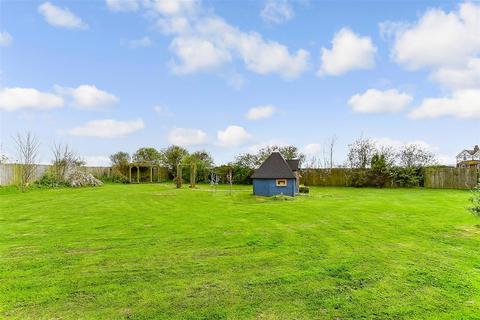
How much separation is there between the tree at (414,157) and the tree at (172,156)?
20166mm

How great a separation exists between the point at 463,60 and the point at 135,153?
96.2ft

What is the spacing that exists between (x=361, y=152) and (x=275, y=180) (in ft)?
46.0

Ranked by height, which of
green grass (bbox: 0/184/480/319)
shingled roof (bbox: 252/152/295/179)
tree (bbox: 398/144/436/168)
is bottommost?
green grass (bbox: 0/184/480/319)

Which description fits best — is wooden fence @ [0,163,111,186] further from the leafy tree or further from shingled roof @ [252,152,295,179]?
shingled roof @ [252,152,295,179]

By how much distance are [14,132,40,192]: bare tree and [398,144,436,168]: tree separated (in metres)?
27.9

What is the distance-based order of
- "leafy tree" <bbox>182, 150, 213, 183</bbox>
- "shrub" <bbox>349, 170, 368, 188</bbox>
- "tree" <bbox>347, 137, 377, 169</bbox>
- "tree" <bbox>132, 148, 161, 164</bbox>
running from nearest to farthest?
"shrub" <bbox>349, 170, 368, 188</bbox>
"tree" <bbox>347, 137, 377, 169</bbox>
"leafy tree" <bbox>182, 150, 213, 183</bbox>
"tree" <bbox>132, 148, 161, 164</bbox>

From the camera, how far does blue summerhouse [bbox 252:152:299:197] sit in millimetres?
16812

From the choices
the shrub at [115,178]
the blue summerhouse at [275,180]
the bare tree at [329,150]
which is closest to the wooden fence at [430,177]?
the bare tree at [329,150]

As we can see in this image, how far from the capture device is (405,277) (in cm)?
481

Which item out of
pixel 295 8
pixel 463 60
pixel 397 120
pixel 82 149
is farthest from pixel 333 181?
pixel 82 149

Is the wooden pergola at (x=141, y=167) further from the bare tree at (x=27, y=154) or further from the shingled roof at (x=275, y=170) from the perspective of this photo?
the shingled roof at (x=275, y=170)

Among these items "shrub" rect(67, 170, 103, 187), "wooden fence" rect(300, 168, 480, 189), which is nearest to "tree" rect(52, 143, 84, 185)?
"shrub" rect(67, 170, 103, 187)

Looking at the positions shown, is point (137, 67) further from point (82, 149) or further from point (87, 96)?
point (82, 149)

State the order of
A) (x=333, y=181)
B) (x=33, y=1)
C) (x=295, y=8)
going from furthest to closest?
1. (x=333, y=181)
2. (x=295, y=8)
3. (x=33, y=1)
